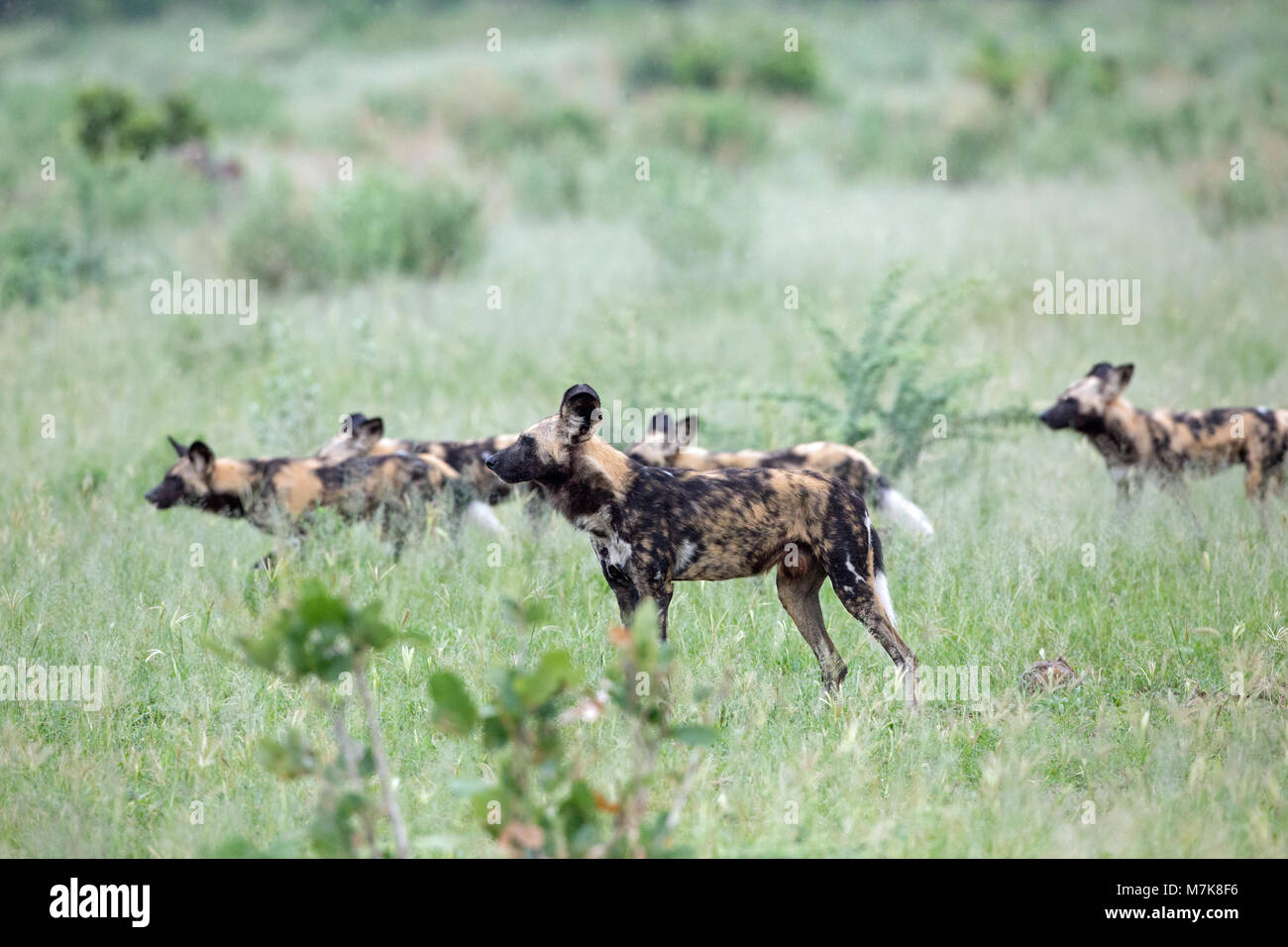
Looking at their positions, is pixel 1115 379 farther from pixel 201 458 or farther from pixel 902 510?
pixel 201 458

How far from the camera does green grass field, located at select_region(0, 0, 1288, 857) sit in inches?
163

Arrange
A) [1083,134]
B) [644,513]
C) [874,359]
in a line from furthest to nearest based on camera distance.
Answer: [1083,134]
[874,359]
[644,513]

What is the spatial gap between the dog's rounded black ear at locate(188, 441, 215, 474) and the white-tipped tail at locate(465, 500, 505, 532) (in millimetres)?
1354

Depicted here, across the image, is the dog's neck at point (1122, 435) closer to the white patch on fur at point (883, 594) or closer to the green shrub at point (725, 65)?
the white patch on fur at point (883, 594)

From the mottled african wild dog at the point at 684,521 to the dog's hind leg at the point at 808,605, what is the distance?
0.05 metres

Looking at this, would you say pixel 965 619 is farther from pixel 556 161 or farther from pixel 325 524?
pixel 556 161

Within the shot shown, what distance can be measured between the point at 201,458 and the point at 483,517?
4.93 feet

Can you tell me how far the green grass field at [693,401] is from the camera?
4152mm

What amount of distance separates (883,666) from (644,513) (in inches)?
44.7

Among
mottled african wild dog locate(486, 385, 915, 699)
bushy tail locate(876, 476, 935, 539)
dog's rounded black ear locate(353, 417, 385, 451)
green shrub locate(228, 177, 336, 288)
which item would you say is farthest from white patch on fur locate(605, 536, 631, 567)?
green shrub locate(228, 177, 336, 288)

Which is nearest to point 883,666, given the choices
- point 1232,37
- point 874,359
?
point 874,359

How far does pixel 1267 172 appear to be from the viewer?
14609mm

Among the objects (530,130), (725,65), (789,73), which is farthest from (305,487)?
(725,65)

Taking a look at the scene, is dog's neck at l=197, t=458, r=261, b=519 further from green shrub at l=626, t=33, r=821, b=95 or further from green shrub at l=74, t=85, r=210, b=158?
green shrub at l=626, t=33, r=821, b=95
